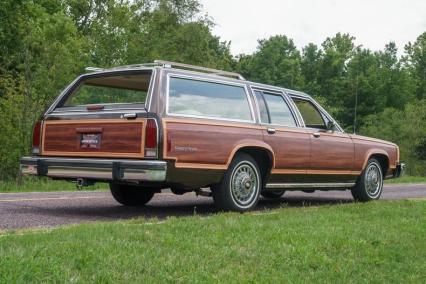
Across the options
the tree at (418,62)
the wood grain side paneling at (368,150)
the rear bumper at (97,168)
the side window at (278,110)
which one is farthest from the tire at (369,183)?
the tree at (418,62)

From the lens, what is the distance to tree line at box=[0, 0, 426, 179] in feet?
60.1

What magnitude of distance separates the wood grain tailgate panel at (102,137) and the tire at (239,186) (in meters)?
1.28

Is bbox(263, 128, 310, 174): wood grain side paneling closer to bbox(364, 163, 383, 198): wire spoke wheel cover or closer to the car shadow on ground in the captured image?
the car shadow on ground

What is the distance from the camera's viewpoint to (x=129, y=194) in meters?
9.38

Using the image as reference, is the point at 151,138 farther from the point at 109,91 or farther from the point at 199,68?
the point at 109,91

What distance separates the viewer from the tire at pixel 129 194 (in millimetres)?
9336

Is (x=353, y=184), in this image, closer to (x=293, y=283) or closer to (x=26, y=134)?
(x=293, y=283)

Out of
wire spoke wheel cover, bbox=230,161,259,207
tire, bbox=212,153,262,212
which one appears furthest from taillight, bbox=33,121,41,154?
wire spoke wheel cover, bbox=230,161,259,207

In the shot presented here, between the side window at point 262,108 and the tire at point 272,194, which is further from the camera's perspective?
the tire at point 272,194

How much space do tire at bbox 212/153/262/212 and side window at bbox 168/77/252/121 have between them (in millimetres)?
582

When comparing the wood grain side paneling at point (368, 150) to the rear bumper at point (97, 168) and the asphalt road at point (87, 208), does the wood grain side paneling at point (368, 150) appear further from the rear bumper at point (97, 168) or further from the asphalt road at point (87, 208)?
the rear bumper at point (97, 168)

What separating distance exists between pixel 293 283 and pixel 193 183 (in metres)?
3.05

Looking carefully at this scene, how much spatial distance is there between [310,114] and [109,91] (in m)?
2.98

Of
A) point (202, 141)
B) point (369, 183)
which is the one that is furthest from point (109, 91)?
point (369, 183)
